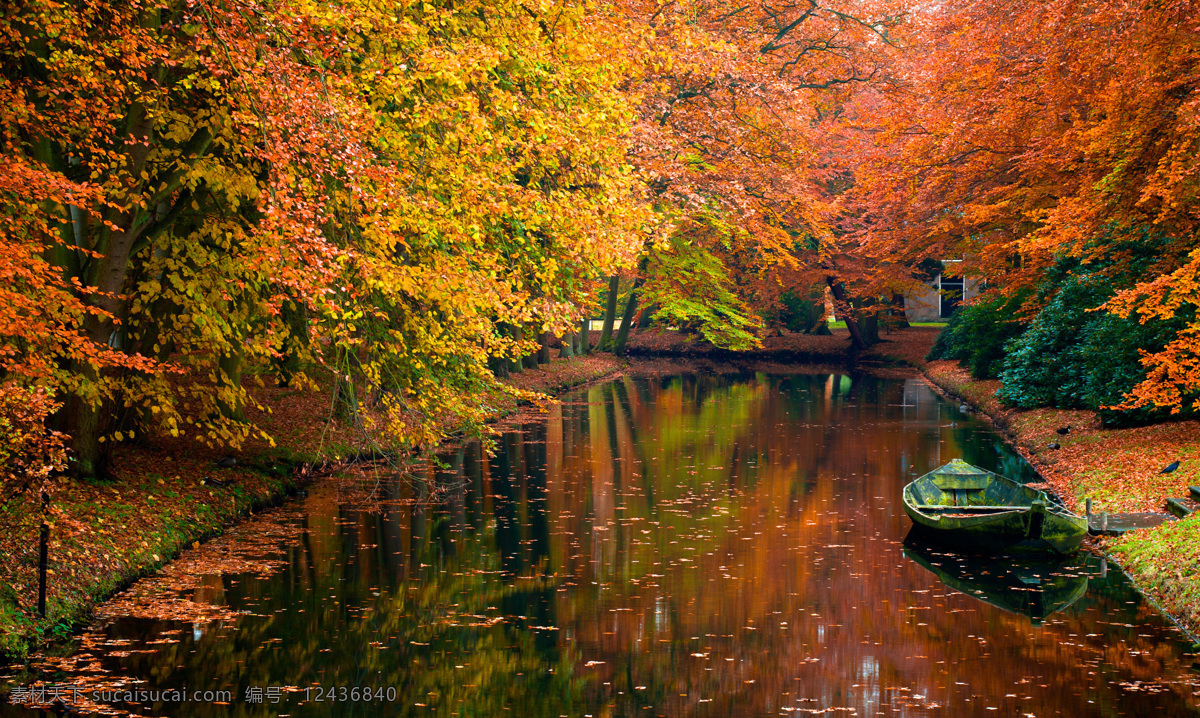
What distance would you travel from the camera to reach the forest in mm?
10773

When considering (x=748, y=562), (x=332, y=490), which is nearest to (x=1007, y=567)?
(x=748, y=562)

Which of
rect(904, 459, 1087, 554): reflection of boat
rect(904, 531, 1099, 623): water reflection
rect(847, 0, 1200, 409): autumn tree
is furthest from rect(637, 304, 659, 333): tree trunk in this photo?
rect(904, 531, 1099, 623): water reflection

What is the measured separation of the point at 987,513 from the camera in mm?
14797

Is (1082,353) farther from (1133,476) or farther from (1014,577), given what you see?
(1014,577)

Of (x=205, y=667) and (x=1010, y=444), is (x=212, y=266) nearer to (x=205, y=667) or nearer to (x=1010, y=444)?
(x=205, y=667)

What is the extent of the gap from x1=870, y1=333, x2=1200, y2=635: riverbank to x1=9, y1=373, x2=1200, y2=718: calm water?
36cm

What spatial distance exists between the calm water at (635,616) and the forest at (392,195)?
2016 millimetres

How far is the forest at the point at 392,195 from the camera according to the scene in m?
10.8

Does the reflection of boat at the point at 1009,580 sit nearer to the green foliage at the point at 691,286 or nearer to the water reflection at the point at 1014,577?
the water reflection at the point at 1014,577

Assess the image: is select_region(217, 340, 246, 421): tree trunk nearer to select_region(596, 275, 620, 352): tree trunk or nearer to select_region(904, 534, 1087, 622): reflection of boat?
select_region(904, 534, 1087, 622): reflection of boat

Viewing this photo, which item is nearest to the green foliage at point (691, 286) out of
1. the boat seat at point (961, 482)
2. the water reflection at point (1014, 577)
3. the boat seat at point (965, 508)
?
the boat seat at point (961, 482)

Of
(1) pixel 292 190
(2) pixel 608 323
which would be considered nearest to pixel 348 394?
(1) pixel 292 190

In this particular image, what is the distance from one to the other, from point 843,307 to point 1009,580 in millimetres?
40543

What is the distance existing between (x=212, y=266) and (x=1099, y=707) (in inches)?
447
